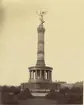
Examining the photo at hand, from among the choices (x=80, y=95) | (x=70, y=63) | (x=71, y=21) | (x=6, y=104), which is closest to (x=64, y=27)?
(x=71, y=21)

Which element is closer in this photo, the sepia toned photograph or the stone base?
the stone base

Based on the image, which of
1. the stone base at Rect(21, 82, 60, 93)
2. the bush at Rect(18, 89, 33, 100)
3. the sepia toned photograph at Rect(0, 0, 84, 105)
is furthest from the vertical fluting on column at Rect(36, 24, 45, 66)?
the bush at Rect(18, 89, 33, 100)

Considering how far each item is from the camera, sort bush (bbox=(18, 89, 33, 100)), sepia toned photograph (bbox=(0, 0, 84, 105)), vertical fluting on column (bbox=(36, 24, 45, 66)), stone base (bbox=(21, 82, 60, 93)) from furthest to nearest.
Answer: vertical fluting on column (bbox=(36, 24, 45, 66))
sepia toned photograph (bbox=(0, 0, 84, 105))
stone base (bbox=(21, 82, 60, 93))
bush (bbox=(18, 89, 33, 100))

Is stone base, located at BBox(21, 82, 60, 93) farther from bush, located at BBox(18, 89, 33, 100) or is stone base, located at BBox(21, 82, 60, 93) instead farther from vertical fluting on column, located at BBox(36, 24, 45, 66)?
vertical fluting on column, located at BBox(36, 24, 45, 66)

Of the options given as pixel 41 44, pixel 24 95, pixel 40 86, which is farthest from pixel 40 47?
pixel 24 95

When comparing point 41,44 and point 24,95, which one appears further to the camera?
point 41,44

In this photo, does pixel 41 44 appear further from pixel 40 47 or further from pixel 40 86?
pixel 40 86

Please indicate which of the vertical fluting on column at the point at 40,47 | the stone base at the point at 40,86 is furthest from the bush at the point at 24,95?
the vertical fluting on column at the point at 40,47

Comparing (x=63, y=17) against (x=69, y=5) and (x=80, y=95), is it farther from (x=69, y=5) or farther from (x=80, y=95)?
(x=80, y=95)

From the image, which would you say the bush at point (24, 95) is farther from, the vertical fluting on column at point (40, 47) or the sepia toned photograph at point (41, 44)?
the vertical fluting on column at point (40, 47)
